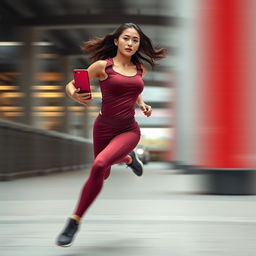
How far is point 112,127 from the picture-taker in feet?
15.5

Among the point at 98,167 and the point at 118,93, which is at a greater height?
the point at 118,93

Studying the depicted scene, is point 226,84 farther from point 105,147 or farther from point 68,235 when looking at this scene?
point 68,235

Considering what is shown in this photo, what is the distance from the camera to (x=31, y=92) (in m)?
25.5

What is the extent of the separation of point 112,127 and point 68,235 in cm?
85

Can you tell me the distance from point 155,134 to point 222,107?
157 ft

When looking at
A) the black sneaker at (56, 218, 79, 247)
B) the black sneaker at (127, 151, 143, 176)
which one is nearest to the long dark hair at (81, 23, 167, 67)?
the black sneaker at (56, 218, 79, 247)

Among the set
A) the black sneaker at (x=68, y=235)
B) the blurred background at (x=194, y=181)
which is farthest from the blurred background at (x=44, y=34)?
the black sneaker at (x=68, y=235)

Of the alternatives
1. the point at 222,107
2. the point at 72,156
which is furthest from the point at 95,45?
the point at 72,156

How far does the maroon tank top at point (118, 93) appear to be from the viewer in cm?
460

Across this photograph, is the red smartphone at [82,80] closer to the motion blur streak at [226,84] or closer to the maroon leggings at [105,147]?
the maroon leggings at [105,147]

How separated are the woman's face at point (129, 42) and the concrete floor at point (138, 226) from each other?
1.39 meters

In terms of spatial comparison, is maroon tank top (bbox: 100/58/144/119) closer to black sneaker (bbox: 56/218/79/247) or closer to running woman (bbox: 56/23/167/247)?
running woman (bbox: 56/23/167/247)

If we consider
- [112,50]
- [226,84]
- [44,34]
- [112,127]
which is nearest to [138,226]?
[112,127]

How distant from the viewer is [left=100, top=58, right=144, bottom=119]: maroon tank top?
4.60m
